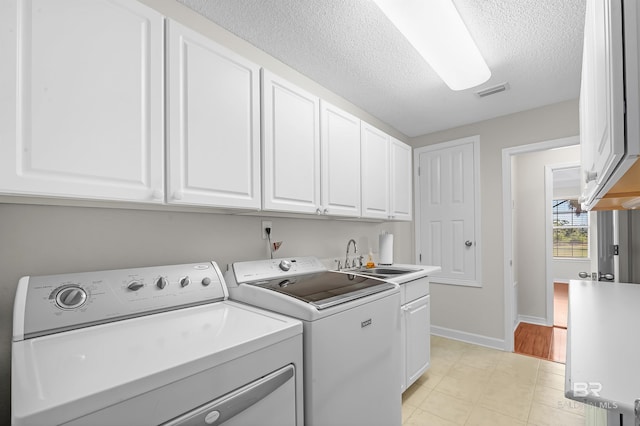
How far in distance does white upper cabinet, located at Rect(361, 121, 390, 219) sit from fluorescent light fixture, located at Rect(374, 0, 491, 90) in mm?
693

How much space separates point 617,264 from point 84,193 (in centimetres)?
293

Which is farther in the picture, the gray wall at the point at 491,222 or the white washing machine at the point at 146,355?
the gray wall at the point at 491,222

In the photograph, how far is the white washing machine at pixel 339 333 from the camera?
122cm

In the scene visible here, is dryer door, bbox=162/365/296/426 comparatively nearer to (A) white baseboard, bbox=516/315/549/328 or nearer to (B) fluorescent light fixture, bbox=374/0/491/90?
(B) fluorescent light fixture, bbox=374/0/491/90

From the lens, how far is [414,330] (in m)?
2.38

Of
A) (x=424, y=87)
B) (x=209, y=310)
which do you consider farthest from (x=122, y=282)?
(x=424, y=87)

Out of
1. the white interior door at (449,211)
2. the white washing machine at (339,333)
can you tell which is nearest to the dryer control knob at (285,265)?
the white washing machine at (339,333)

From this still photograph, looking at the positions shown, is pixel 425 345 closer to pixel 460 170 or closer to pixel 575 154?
pixel 460 170

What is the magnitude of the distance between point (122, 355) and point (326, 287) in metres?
0.93

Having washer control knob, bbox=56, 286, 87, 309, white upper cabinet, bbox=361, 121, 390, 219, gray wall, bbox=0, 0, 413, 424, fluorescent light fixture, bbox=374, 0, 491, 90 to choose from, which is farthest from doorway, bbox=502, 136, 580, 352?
washer control knob, bbox=56, 286, 87, 309

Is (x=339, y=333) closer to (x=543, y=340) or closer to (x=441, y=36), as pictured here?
(x=441, y=36)

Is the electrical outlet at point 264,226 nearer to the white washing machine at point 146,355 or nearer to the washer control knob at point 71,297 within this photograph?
the white washing machine at point 146,355

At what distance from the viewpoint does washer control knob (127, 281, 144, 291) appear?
122 centimetres

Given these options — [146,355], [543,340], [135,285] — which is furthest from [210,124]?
[543,340]
